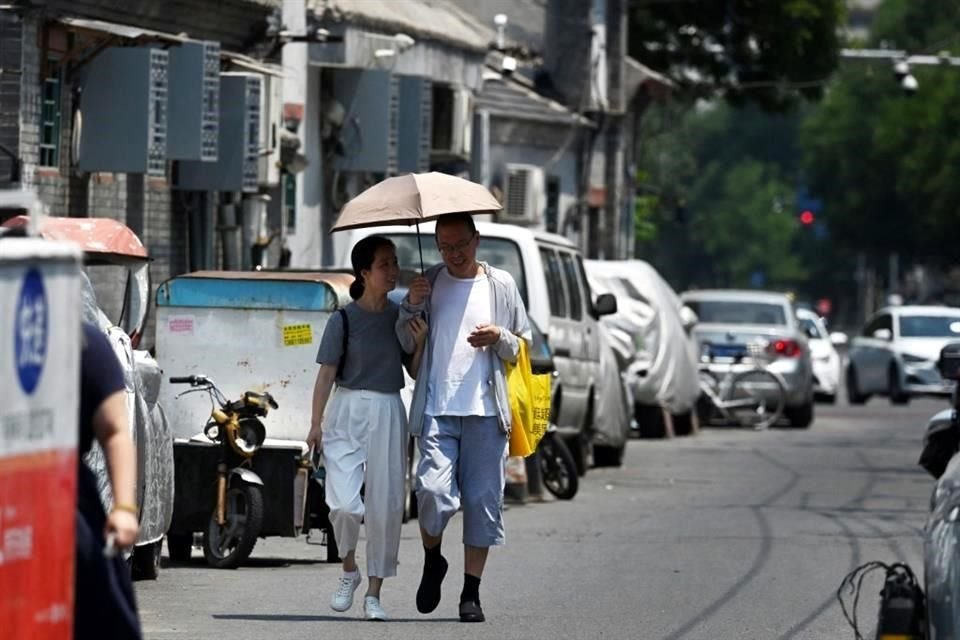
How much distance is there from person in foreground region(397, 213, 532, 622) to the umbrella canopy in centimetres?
17

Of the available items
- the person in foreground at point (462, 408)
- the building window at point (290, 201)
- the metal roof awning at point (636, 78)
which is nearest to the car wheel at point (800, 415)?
the building window at point (290, 201)

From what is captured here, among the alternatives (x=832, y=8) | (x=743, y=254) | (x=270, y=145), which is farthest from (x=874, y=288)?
(x=270, y=145)

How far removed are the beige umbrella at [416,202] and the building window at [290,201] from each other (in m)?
15.3

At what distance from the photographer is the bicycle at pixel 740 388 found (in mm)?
32000

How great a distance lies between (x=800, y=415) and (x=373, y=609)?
2199 centimetres

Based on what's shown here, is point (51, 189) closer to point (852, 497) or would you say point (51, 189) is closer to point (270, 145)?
point (270, 145)

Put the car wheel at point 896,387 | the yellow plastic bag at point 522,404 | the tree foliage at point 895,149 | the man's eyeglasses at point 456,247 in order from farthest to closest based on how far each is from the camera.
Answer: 1. the tree foliage at point 895,149
2. the car wheel at point 896,387
3. the yellow plastic bag at point 522,404
4. the man's eyeglasses at point 456,247

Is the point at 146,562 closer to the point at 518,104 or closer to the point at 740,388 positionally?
the point at 740,388

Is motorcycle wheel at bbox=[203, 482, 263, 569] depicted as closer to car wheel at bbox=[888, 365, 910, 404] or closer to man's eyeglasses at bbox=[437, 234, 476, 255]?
man's eyeglasses at bbox=[437, 234, 476, 255]

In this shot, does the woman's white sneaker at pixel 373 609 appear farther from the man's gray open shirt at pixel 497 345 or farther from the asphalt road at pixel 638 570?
the man's gray open shirt at pixel 497 345

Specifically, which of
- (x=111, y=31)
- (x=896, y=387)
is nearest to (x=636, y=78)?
(x=896, y=387)

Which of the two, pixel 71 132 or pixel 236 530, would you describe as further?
pixel 71 132

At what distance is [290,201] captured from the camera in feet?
90.6

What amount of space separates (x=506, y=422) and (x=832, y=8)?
39143 millimetres
